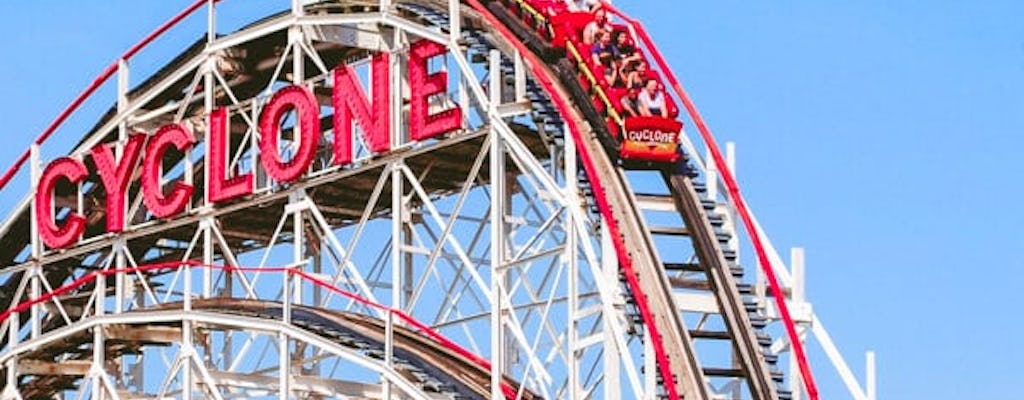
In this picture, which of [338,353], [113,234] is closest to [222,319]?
[338,353]

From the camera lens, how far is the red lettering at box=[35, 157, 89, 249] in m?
54.2

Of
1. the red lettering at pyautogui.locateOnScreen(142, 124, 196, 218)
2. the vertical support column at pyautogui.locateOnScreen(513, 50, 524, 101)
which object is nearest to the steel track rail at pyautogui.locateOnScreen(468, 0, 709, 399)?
the vertical support column at pyautogui.locateOnScreen(513, 50, 524, 101)

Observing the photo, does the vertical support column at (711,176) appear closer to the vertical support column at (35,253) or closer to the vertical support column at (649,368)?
the vertical support column at (649,368)

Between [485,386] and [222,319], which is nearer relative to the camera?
[485,386]

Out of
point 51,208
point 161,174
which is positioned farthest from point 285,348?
point 51,208

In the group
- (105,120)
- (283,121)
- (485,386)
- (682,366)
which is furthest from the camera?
(105,120)

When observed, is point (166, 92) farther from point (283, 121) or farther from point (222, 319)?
point (222, 319)

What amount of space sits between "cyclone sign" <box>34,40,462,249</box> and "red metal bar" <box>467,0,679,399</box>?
79.7 inches

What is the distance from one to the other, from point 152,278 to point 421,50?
37.6ft

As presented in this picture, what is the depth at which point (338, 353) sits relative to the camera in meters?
43.6

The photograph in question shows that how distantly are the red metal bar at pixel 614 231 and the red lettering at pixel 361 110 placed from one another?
3505 millimetres

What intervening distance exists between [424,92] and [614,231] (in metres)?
6.58

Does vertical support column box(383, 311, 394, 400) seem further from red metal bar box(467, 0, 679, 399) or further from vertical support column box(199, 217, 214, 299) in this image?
vertical support column box(199, 217, 214, 299)

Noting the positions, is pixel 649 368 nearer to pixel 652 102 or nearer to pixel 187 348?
pixel 652 102
